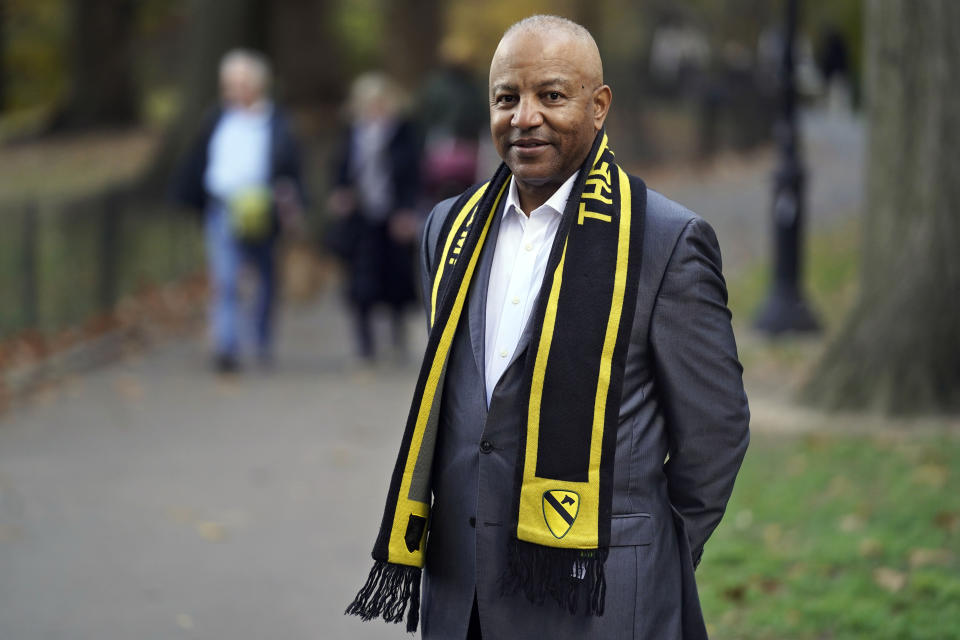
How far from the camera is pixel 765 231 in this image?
62.5 ft

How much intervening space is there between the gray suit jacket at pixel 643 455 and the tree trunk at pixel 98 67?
31.5 metres

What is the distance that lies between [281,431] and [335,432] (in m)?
0.35

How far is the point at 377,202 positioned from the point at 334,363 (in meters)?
1.47

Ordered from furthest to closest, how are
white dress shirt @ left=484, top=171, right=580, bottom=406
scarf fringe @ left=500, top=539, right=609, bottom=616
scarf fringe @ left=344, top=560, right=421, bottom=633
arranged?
scarf fringe @ left=344, top=560, right=421, bottom=633, white dress shirt @ left=484, top=171, right=580, bottom=406, scarf fringe @ left=500, top=539, right=609, bottom=616

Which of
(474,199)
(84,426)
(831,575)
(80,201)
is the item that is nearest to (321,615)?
(831,575)

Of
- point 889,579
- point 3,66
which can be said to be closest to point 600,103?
point 889,579

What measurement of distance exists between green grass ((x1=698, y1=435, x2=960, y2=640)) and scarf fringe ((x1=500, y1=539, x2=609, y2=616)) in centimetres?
277

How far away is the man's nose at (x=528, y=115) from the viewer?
10.0 feet

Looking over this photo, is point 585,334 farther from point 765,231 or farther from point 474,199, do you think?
point 765,231

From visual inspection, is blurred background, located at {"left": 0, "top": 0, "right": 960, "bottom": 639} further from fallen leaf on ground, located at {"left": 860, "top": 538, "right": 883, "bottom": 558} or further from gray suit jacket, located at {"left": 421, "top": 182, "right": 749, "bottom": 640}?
gray suit jacket, located at {"left": 421, "top": 182, "right": 749, "bottom": 640}

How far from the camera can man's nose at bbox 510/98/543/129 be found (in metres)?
3.05

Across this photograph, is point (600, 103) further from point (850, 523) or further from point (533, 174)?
point (850, 523)

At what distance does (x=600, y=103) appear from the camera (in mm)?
3188

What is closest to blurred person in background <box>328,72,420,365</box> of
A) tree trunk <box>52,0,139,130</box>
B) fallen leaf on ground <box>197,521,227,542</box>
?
fallen leaf on ground <box>197,521,227,542</box>
